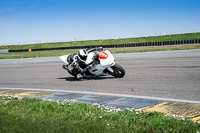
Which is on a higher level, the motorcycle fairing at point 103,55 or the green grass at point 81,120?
the motorcycle fairing at point 103,55

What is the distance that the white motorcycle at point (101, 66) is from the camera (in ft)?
34.7

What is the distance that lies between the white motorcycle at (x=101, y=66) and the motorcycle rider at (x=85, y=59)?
3.3 inches

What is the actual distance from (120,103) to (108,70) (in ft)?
14.4

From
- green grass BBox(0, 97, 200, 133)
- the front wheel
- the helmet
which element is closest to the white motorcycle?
the front wheel

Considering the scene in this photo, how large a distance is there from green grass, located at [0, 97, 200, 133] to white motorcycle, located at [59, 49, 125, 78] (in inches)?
171

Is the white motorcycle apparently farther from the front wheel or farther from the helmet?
the helmet

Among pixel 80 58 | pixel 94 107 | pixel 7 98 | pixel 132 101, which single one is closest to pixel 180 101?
pixel 132 101

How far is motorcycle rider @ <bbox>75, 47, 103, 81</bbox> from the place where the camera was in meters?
10.7

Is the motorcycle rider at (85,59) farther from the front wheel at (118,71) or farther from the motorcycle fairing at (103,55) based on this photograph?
the front wheel at (118,71)

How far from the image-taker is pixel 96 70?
10867 millimetres

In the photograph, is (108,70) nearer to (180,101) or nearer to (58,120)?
(180,101)

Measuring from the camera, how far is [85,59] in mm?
10859

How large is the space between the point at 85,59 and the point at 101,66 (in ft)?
2.23

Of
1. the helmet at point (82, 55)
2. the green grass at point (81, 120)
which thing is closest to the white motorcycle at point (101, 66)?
the helmet at point (82, 55)
